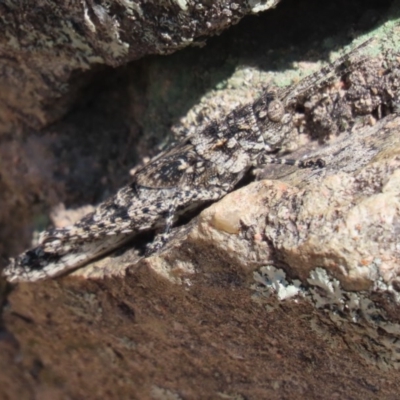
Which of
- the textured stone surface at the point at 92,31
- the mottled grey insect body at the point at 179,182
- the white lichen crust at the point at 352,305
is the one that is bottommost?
the white lichen crust at the point at 352,305

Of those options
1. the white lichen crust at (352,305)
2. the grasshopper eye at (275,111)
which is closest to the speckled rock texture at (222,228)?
the white lichen crust at (352,305)

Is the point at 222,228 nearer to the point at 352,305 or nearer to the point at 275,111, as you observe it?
the point at 352,305

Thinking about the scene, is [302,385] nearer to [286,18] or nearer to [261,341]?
[261,341]

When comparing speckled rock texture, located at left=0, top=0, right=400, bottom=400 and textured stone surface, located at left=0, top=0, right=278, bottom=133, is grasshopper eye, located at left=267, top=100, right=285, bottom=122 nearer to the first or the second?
speckled rock texture, located at left=0, top=0, right=400, bottom=400

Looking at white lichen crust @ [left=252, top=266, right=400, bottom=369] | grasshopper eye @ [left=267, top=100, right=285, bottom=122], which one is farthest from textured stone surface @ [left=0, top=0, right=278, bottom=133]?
white lichen crust @ [left=252, top=266, right=400, bottom=369]

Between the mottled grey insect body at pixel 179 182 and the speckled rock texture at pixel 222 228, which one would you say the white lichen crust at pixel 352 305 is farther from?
the mottled grey insect body at pixel 179 182

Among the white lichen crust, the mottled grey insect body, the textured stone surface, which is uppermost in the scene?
the textured stone surface
